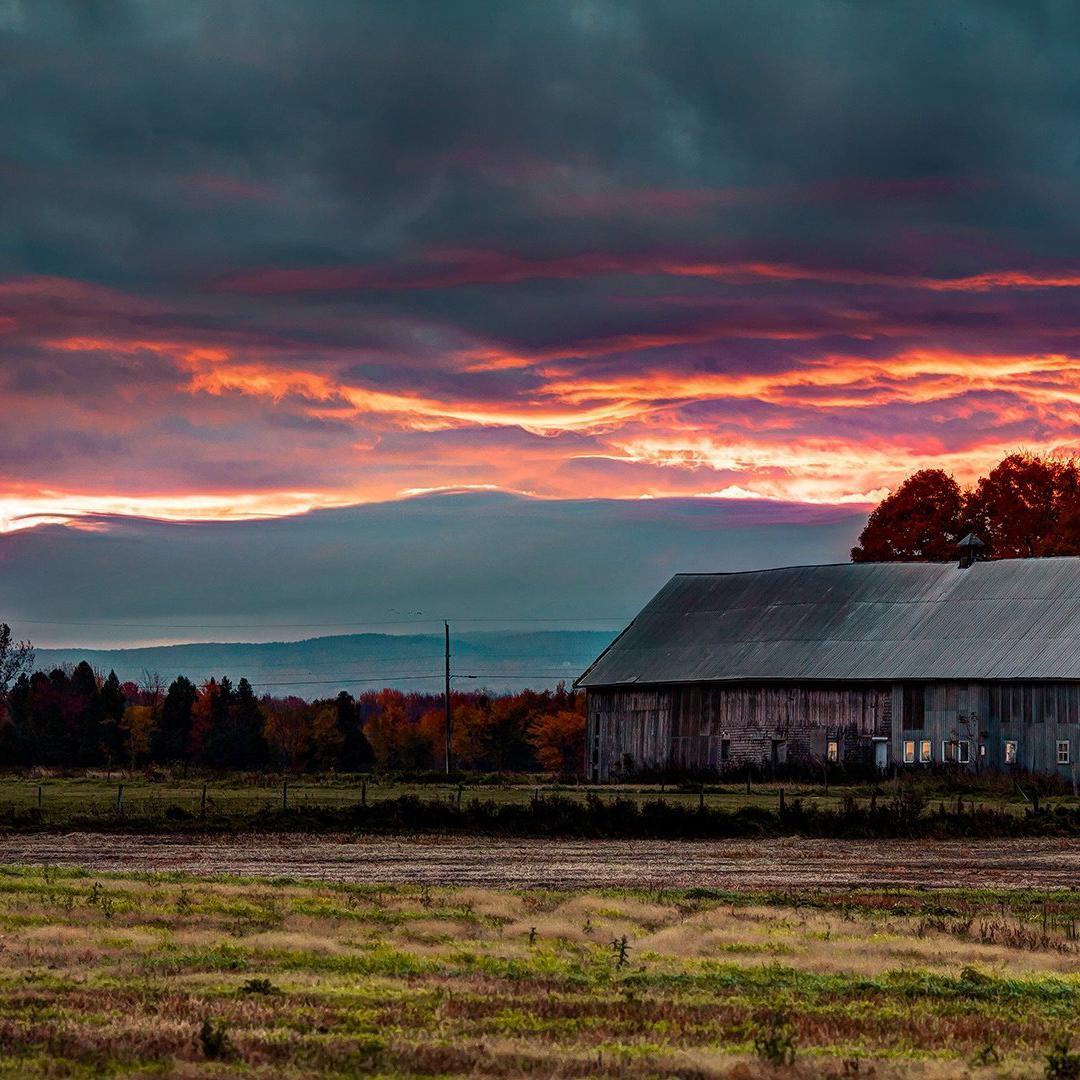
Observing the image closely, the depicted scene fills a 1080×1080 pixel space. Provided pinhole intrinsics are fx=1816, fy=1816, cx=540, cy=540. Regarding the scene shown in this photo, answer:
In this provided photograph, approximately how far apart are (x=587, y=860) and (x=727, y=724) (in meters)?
43.3

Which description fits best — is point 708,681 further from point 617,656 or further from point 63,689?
point 63,689

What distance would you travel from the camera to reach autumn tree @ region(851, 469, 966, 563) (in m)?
102

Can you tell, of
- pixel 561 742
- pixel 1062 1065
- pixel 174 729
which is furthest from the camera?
pixel 174 729

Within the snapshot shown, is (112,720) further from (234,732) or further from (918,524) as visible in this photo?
(918,524)

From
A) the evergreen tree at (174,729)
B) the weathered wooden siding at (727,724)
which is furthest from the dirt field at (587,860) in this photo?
the evergreen tree at (174,729)

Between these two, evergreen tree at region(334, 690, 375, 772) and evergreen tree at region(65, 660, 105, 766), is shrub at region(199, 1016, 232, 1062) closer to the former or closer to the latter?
Result: evergreen tree at region(65, 660, 105, 766)

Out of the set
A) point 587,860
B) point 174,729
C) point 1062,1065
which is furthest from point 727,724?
point 174,729

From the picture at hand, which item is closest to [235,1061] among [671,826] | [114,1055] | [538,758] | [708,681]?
[114,1055]

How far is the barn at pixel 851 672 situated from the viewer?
2908 inches

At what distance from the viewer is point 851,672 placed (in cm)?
7900

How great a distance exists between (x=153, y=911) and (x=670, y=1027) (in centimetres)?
1178

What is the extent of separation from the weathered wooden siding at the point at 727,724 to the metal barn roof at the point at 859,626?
970mm

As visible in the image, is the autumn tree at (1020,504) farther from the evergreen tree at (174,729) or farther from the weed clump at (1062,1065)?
the weed clump at (1062,1065)

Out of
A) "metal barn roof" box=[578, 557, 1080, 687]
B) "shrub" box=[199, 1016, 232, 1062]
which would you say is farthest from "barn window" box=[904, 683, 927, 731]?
"shrub" box=[199, 1016, 232, 1062]
